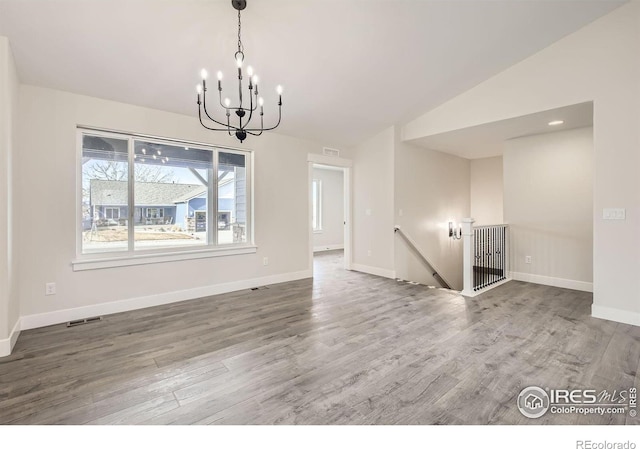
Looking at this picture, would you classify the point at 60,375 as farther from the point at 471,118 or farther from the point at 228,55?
the point at 471,118

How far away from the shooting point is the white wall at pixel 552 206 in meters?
4.53

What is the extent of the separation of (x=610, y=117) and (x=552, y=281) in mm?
2700

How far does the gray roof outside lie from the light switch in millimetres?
5197

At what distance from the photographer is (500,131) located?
187 inches

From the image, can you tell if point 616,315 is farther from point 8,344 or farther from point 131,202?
point 8,344

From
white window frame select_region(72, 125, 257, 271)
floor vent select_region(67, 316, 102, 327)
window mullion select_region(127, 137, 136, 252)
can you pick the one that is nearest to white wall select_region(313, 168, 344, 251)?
white window frame select_region(72, 125, 257, 271)

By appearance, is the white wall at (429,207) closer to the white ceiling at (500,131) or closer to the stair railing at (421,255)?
the stair railing at (421,255)

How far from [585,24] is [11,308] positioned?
6.76m

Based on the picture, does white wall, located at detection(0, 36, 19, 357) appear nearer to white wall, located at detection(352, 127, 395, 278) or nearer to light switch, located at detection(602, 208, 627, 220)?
white wall, located at detection(352, 127, 395, 278)

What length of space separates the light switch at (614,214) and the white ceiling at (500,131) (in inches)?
50.8

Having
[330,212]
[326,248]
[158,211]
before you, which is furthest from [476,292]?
→ [330,212]

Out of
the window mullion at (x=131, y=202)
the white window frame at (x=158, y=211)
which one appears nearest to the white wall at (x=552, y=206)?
the white window frame at (x=158, y=211)

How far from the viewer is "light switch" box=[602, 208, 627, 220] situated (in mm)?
3248

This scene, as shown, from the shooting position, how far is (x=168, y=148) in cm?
416
